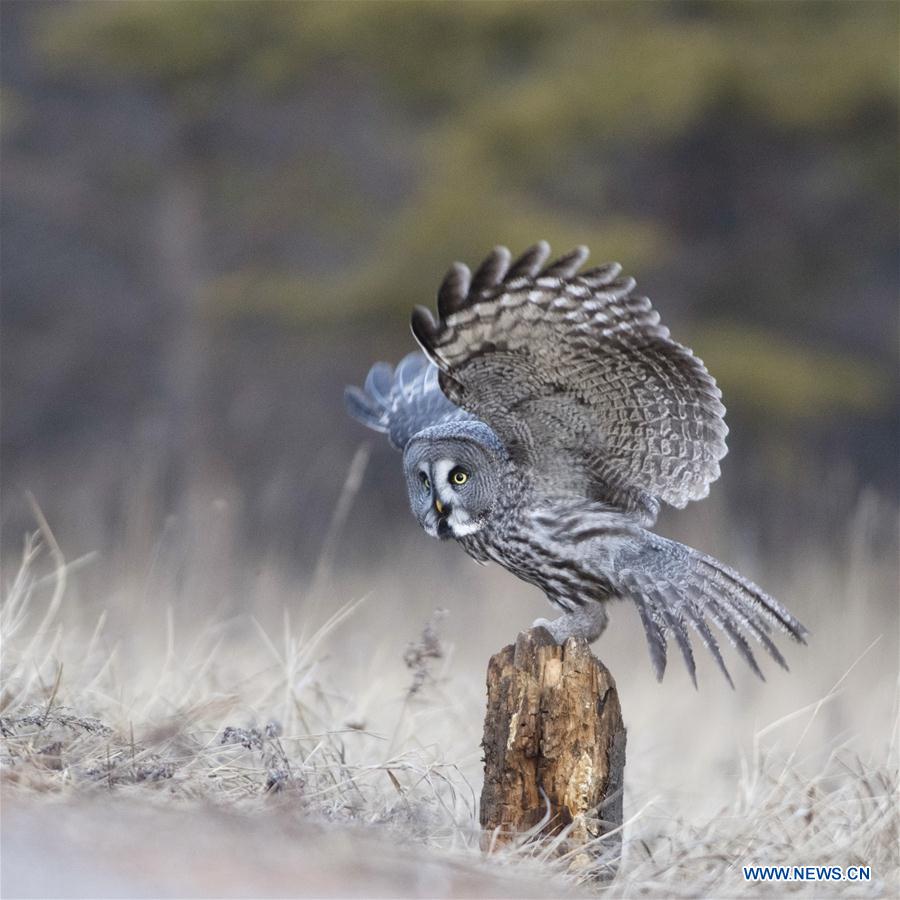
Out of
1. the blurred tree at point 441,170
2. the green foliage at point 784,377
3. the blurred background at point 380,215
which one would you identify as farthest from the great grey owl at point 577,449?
the green foliage at point 784,377

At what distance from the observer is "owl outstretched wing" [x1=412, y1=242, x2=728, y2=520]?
434 cm

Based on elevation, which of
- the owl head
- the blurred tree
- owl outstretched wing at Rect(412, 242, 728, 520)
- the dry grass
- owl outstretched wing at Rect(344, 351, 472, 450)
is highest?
the blurred tree

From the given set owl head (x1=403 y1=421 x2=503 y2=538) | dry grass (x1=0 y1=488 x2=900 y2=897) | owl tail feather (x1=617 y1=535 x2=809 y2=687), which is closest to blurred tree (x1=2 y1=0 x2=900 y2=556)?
dry grass (x1=0 y1=488 x2=900 y2=897)

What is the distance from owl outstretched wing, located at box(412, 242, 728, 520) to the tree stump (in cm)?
84

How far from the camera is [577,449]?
495cm

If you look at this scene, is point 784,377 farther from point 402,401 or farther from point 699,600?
point 699,600

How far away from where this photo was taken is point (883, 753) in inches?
240

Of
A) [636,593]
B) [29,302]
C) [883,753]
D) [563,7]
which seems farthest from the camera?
[29,302]

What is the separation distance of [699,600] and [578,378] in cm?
84

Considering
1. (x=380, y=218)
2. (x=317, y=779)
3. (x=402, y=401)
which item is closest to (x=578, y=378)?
(x=317, y=779)

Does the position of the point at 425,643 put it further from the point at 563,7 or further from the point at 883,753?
the point at 563,7

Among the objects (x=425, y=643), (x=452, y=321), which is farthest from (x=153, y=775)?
(x=452, y=321)

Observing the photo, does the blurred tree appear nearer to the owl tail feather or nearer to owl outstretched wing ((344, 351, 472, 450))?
owl outstretched wing ((344, 351, 472, 450))

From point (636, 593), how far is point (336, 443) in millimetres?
12649
